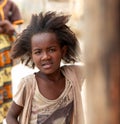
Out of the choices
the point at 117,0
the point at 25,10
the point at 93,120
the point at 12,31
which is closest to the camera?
the point at 117,0

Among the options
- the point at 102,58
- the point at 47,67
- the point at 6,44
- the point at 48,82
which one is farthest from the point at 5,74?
the point at 102,58

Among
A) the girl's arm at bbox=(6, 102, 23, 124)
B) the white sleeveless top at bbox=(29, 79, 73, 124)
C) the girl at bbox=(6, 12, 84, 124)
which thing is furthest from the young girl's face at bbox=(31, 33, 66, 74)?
the girl's arm at bbox=(6, 102, 23, 124)

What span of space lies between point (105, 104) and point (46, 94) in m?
1.75

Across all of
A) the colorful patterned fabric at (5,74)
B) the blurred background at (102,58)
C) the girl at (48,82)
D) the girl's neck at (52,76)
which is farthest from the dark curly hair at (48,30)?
the blurred background at (102,58)

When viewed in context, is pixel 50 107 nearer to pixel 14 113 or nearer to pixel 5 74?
pixel 14 113

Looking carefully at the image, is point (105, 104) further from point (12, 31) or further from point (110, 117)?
point (12, 31)

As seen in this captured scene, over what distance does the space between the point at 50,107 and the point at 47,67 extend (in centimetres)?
25

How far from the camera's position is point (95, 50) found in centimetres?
113

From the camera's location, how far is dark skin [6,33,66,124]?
2.78 m

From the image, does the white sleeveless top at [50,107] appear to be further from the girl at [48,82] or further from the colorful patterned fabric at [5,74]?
the colorful patterned fabric at [5,74]

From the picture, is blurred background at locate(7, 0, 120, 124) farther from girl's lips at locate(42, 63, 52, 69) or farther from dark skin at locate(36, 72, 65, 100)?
dark skin at locate(36, 72, 65, 100)

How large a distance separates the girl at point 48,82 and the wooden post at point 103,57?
159 centimetres

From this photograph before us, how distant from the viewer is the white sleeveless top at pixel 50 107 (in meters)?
2.85

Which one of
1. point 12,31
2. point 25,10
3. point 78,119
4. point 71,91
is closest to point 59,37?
point 71,91
